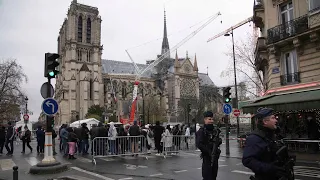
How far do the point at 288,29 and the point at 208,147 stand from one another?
1405 centimetres

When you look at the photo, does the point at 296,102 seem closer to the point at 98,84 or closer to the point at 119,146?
the point at 119,146

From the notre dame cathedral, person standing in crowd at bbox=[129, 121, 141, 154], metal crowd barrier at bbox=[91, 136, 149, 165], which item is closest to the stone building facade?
person standing in crowd at bbox=[129, 121, 141, 154]

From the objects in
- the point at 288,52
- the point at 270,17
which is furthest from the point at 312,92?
the point at 270,17

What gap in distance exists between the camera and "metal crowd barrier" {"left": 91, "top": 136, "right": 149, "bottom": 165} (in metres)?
13.9

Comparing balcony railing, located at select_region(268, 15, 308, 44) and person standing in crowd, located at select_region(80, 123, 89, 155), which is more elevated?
balcony railing, located at select_region(268, 15, 308, 44)

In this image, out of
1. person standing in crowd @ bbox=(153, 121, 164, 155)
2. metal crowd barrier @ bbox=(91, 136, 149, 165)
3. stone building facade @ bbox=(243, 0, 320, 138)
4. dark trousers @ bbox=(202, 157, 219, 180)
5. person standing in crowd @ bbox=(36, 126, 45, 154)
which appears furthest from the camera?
person standing in crowd @ bbox=(36, 126, 45, 154)

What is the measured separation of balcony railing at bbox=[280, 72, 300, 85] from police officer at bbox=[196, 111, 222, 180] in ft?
42.1

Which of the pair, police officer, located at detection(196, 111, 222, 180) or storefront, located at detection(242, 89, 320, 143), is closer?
police officer, located at detection(196, 111, 222, 180)

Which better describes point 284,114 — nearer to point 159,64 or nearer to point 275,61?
point 275,61

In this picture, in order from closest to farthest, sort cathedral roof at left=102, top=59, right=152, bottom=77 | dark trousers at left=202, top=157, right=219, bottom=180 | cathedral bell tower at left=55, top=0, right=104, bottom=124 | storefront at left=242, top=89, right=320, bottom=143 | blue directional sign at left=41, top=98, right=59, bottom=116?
dark trousers at left=202, top=157, right=219, bottom=180, blue directional sign at left=41, top=98, right=59, bottom=116, storefront at left=242, top=89, right=320, bottom=143, cathedral bell tower at left=55, top=0, right=104, bottom=124, cathedral roof at left=102, top=59, right=152, bottom=77

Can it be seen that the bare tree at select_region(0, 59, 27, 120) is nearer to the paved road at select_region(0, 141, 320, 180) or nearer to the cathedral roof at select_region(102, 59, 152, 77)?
the paved road at select_region(0, 141, 320, 180)

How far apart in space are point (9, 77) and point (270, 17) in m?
36.6

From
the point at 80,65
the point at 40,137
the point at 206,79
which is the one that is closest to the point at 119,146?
the point at 40,137

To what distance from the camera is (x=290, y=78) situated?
17.5m
